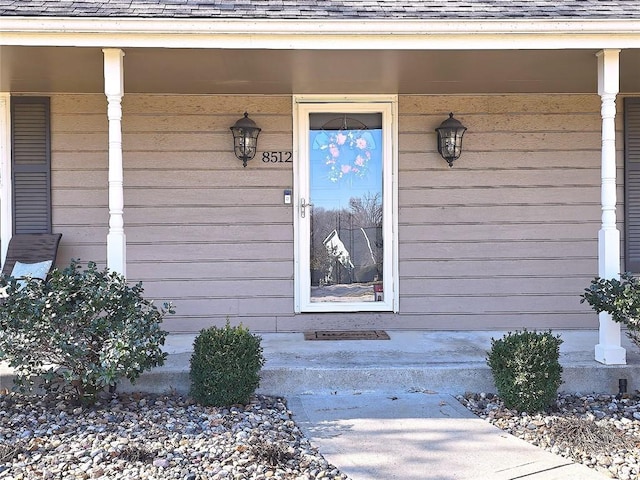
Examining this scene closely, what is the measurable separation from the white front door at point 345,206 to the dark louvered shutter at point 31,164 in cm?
205

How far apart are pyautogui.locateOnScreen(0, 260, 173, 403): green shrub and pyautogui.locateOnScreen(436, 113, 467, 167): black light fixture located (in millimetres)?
2761

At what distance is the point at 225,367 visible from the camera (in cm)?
349

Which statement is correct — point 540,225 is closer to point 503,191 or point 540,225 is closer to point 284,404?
point 503,191

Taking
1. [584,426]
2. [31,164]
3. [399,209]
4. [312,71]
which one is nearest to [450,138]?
[399,209]

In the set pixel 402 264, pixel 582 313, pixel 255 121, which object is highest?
pixel 255 121

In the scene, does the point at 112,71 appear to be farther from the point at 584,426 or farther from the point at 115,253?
the point at 584,426

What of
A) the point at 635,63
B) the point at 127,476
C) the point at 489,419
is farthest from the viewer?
the point at 635,63

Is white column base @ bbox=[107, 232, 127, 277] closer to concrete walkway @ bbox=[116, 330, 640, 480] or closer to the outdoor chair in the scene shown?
concrete walkway @ bbox=[116, 330, 640, 480]

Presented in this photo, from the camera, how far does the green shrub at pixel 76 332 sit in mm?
3246

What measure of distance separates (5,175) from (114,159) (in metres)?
1.62

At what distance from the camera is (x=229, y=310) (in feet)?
16.5

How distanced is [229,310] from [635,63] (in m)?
3.60

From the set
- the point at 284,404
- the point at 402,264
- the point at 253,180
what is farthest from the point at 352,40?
the point at 284,404

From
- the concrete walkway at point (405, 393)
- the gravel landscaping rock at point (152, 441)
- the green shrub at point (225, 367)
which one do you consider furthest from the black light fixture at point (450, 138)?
the gravel landscaping rock at point (152, 441)
